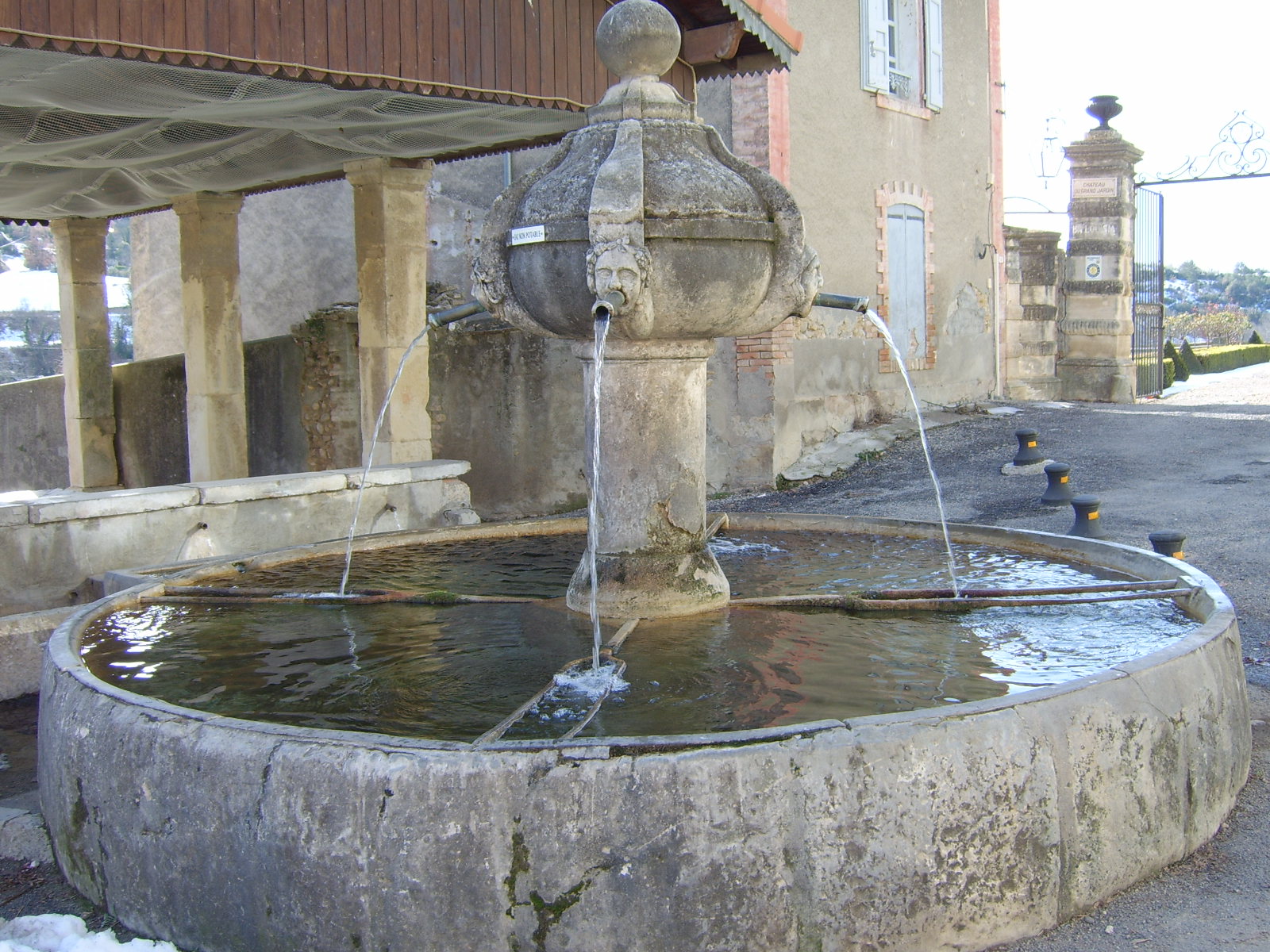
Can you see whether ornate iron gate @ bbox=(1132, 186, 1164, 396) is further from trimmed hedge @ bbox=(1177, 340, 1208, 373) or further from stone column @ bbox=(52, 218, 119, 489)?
stone column @ bbox=(52, 218, 119, 489)

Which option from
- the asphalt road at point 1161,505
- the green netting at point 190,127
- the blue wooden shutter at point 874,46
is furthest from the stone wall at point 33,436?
the blue wooden shutter at point 874,46

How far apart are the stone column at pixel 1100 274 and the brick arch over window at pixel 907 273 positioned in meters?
3.48

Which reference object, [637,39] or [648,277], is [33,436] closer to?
[637,39]

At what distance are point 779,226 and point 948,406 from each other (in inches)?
440

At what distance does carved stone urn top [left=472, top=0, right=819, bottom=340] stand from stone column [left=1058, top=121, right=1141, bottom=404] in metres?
13.9

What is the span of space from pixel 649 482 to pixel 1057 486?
21.0 ft

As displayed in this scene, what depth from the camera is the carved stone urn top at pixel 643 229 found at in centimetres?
417

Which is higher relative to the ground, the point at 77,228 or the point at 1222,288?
the point at 1222,288

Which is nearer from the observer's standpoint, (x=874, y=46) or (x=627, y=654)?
(x=627, y=654)

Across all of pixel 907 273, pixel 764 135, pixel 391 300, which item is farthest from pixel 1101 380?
pixel 391 300

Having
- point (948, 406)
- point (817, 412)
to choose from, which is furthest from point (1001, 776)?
point (948, 406)

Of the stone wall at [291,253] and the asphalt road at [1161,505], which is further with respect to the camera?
the stone wall at [291,253]

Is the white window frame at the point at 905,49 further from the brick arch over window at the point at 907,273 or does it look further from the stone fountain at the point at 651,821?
the stone fountain at the point at 651,821

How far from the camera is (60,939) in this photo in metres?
3.06
